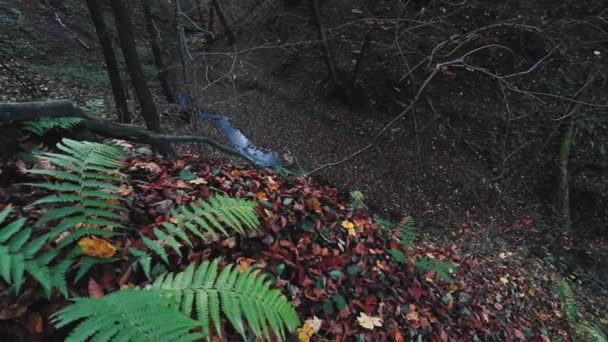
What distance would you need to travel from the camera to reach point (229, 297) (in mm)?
1577

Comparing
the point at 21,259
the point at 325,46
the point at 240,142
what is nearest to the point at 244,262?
the point at 21,259

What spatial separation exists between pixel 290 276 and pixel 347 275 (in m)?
0.56

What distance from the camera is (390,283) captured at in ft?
10.1

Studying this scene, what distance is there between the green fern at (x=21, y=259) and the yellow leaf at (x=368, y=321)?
73.3 inches

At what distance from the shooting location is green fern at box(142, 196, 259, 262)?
1.79 meters

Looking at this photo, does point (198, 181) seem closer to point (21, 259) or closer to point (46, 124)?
point (46, 124)

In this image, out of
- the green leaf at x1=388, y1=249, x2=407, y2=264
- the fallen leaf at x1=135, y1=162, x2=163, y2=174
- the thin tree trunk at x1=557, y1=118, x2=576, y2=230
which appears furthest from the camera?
the thin tree trunk at x1=557, y1=118, x2=576, y2=230

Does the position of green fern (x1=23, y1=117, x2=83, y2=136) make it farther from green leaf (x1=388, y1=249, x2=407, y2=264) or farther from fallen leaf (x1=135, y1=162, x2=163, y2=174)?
green leaf (x1=388, y1=249, x2=407, y2=264)

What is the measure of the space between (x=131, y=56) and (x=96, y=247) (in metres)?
6.92

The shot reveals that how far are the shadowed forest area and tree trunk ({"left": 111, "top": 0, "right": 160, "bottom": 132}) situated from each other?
4 centimetres

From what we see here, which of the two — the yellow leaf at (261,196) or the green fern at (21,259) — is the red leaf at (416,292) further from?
the green fern at (21,259)

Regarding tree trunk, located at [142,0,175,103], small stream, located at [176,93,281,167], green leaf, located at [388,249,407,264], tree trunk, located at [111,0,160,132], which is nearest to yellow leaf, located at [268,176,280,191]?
green leaf, located at [388,249,407,264]

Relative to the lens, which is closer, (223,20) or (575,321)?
(575,321)

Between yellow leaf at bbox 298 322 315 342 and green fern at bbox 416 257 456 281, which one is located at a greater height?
yellow leaf at bbox 298 322 315 342
